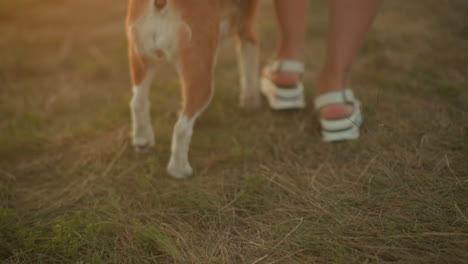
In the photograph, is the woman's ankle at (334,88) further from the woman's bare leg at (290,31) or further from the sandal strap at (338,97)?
the woman's bare leg at (290,31)

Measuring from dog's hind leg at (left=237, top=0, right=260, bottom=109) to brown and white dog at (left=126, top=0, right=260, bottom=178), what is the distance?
5.7 inches

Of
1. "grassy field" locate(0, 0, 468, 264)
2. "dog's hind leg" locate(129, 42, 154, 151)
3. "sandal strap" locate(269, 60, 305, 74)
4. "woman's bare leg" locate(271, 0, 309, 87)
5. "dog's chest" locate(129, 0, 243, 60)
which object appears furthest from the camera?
"sandal strap" locate(269, 60, 305, 74)

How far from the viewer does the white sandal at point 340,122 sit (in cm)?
202

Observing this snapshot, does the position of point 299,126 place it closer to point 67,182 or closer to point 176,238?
point 176,238

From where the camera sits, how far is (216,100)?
257 centimetres

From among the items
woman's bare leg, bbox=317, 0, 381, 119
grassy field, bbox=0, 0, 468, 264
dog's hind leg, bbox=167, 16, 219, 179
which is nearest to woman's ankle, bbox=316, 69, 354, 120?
woman's bare leg, bbox=317, 0, 381, 119

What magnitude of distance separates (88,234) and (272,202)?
757mm

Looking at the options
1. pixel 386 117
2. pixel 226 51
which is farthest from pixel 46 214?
pixel 226 51

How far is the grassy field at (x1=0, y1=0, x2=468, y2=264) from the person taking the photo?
138 cm

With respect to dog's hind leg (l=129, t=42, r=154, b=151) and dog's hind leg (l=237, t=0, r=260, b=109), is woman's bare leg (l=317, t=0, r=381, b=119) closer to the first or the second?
dog's hind leg (l=237, t=0, r=260, b=109)

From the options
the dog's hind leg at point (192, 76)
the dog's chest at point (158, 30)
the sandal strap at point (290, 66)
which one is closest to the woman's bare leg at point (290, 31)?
the sandal strap at point (290, 66)

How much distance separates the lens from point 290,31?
88.4 inches

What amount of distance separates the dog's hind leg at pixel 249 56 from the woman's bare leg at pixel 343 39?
1.52 ft

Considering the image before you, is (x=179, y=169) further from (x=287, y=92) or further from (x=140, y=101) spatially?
(x=287, y=92)
